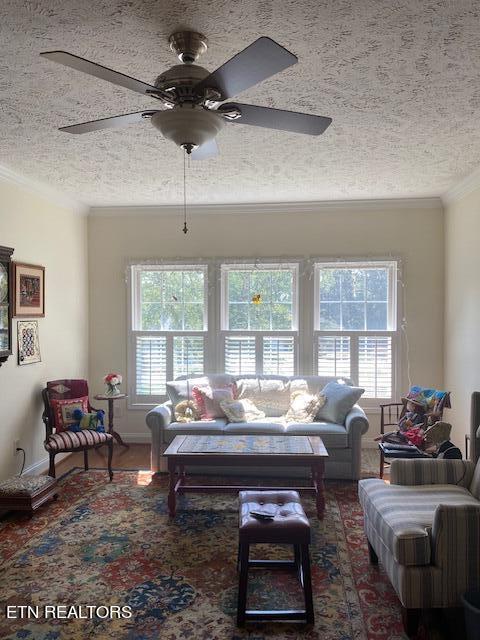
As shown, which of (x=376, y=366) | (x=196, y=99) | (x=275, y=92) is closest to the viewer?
(x=196, y=99)

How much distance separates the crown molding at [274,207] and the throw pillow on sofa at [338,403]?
2.14 metres

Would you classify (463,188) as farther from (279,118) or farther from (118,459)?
(118,459)

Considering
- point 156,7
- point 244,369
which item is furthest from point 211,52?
point 244,369

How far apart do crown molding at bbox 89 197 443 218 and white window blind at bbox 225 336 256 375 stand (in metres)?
1.54

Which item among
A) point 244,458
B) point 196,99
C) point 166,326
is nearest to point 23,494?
point 244,458

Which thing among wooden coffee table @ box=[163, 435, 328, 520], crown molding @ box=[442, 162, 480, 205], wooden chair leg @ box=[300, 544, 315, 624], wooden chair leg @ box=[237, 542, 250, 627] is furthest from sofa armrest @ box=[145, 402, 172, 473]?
crown molding @ box=[442, 162, 480, 205]

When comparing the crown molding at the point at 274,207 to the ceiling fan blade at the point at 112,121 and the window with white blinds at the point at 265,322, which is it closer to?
the window with white blinds at the point at 265,322

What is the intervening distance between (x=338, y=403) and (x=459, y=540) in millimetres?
2527

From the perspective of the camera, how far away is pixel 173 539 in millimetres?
3529

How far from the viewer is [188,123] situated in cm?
220

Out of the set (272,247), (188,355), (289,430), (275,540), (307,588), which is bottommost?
(307,588)

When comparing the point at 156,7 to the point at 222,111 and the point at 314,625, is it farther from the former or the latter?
the point at 314,625

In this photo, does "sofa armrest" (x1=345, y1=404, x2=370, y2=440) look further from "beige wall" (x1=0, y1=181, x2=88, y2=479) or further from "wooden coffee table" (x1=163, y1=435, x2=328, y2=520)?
"beige wall" (x1=0, y1=181, x2=88, y2=479)

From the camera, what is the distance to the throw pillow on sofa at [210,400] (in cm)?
515
